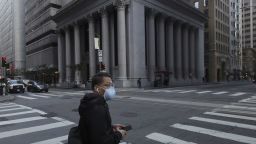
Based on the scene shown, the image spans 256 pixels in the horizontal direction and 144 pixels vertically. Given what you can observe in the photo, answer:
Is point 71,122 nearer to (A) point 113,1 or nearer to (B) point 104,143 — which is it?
(B) point 104,143

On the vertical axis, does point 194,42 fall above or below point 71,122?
above

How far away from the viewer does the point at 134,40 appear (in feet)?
178

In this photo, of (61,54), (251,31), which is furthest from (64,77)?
(251,31)

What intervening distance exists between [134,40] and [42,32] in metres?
51.0

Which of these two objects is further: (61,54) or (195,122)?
(61,54)

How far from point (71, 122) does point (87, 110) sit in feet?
32.0

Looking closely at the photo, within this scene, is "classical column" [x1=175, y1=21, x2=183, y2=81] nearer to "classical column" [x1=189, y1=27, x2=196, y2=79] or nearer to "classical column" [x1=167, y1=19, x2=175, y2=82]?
"classical column" [x1=167, y1=19, x2=175, y2=82]

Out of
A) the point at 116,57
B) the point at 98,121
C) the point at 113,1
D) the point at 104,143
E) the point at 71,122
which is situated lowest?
the point at 71,122

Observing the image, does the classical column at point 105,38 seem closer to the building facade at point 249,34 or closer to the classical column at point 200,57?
the classical column at point 200,57

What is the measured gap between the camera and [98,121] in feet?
10.6

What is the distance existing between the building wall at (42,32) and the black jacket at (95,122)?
83.9 m

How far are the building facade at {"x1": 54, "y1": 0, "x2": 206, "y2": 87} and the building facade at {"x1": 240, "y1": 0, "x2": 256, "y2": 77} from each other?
7291 centimetres

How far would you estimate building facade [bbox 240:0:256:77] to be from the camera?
149500mm

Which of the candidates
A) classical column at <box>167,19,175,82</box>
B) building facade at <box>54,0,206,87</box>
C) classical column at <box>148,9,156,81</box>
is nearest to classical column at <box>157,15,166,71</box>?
building facade at <box>54,0,206,87</box>
